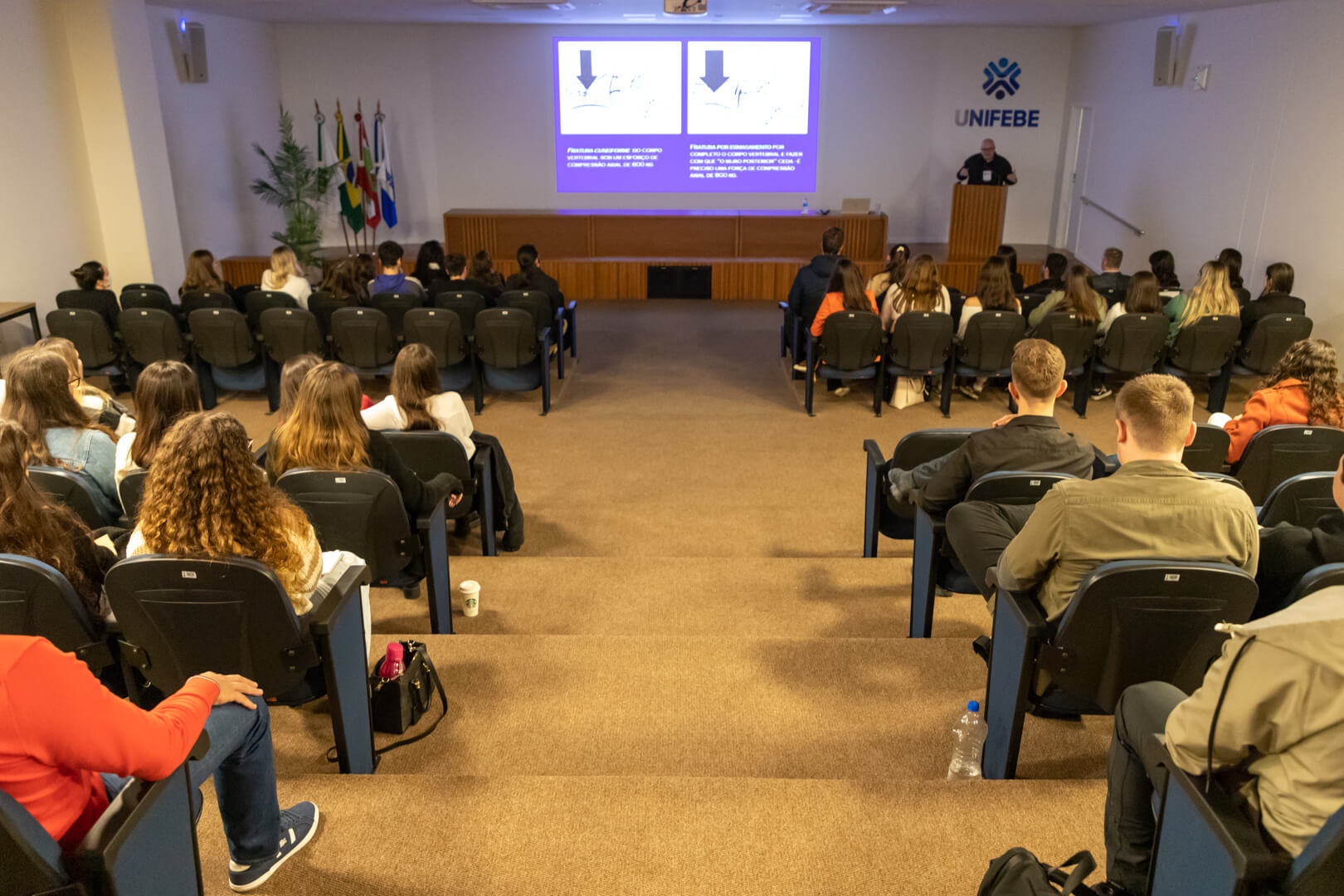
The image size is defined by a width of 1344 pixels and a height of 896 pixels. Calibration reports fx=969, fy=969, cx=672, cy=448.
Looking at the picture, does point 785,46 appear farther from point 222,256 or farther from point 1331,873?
point 1331,873

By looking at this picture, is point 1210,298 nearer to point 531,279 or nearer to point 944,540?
point 944,540

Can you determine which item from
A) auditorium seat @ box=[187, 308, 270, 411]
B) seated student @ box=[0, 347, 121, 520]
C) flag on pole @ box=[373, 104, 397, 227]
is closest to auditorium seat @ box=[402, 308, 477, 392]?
auditorium seat @ box=[187, 308, 270, 411]

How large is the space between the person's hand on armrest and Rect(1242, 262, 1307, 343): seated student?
7.06 meters

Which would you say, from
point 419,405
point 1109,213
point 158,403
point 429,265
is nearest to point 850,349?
point 419,405

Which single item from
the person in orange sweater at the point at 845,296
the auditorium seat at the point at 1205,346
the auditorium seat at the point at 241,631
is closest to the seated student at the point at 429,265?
the person in orange sweater at the point at 845,296

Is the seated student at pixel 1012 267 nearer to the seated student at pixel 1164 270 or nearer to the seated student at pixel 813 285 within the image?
the seated student at pixel 1164 270

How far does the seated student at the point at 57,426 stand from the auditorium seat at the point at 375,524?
90cm

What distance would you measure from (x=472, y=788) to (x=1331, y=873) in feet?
6.42

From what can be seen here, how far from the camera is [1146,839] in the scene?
2199 millimetres

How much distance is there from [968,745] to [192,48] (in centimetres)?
1114

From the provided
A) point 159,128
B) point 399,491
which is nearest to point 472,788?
point 399,491

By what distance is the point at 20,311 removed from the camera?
7516mm

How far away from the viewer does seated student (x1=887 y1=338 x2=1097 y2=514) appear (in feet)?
10.9

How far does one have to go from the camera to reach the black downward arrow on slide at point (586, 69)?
43.1ft
